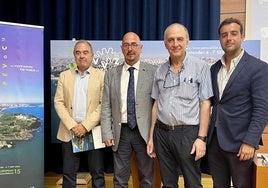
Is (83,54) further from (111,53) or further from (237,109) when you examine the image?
(237,109)

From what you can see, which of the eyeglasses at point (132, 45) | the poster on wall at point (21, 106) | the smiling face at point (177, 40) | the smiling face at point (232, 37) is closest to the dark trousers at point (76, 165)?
the poster on wall at point (21, 106)

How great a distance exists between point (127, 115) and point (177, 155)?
22.0 inches

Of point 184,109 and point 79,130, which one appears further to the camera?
point 79,130

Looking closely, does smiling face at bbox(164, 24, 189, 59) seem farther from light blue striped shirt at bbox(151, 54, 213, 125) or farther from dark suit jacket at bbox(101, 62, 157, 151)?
dark suit jacket at bbox(101, 62, 157, 151)

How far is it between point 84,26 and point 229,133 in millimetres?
2703

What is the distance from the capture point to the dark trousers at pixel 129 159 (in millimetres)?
2547

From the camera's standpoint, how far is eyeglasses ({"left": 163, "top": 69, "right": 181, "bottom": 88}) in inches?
86.4

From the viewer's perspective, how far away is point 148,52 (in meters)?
3.61

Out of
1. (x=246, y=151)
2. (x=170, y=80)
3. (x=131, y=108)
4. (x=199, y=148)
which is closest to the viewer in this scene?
(x=246, y=151)

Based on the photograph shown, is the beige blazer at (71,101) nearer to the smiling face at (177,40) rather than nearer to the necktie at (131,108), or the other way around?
the necktie at (131,108)

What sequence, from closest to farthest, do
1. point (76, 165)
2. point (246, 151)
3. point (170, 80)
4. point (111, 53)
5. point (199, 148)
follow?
point (246, 151)
point (199, 148)
point (170, 80)
point (76, 165)
point (111, 53)

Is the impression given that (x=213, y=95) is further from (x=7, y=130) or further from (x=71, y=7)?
(x=71, y=7)

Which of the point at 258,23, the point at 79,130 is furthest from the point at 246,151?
the point at 258,23

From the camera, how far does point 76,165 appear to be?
2910 mm
